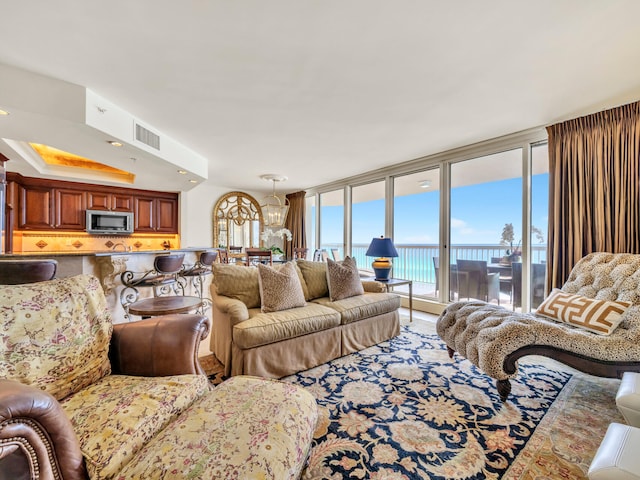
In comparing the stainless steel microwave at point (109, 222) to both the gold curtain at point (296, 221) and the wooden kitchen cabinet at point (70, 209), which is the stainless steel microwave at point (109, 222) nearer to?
the wooden kitchen cabinet at point (70, 209)

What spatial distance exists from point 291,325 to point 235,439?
4.44 feet

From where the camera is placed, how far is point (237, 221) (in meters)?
7.27

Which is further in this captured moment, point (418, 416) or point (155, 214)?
point (155, 214)

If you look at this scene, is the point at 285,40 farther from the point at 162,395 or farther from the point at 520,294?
the point at 520,294

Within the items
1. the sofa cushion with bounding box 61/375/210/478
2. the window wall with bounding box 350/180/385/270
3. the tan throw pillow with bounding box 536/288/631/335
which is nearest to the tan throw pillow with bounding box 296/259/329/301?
the sofa cushion with bounding box 61/375/210/478

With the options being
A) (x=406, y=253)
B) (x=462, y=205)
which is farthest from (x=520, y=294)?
(x=406, y=253)

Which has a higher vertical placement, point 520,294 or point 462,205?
point 462,205

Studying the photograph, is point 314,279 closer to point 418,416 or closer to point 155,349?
point 418,416

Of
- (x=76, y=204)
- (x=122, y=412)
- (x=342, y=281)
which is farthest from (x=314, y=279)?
(x=76, y=204)

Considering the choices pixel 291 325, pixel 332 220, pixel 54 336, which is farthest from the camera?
pixel 332 220

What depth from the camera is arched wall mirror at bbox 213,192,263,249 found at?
6984 millimetres

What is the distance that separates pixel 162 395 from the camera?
3.84 feet

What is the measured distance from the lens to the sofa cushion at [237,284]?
2.57 meters

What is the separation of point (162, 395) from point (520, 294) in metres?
3.99
